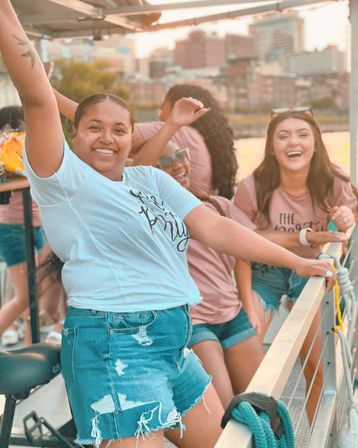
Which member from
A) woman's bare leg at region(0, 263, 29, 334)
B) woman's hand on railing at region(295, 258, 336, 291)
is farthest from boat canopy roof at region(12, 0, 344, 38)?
woman's hand on railing at region(295, 258, 336, 291)

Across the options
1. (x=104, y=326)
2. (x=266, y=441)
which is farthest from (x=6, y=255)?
(x=266, y=441)

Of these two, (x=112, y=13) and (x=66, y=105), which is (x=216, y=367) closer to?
(x=66, y=105)

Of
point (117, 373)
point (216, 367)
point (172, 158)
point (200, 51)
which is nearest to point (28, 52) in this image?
point (117, 373)

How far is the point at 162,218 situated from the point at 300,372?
0.90m

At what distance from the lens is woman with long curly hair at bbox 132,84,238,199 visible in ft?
10.4

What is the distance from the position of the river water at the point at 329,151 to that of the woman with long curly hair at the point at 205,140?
130 mm

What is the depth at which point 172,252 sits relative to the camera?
1.89 metres

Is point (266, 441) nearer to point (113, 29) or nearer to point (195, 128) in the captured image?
point (195, 128)

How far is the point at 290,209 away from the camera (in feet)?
10.3

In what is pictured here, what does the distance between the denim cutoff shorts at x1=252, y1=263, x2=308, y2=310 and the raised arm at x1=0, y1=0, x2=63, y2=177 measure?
1653 millimetres

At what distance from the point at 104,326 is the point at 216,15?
2.87 m

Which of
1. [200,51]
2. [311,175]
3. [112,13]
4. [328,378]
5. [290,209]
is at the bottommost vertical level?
[328,378]

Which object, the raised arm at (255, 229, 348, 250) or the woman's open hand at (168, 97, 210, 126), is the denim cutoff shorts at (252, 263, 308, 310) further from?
the woman's open hand at (168, 97, 210, 126)

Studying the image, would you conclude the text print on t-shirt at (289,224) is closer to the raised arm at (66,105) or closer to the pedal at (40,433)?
the raised arm at (66,105)
